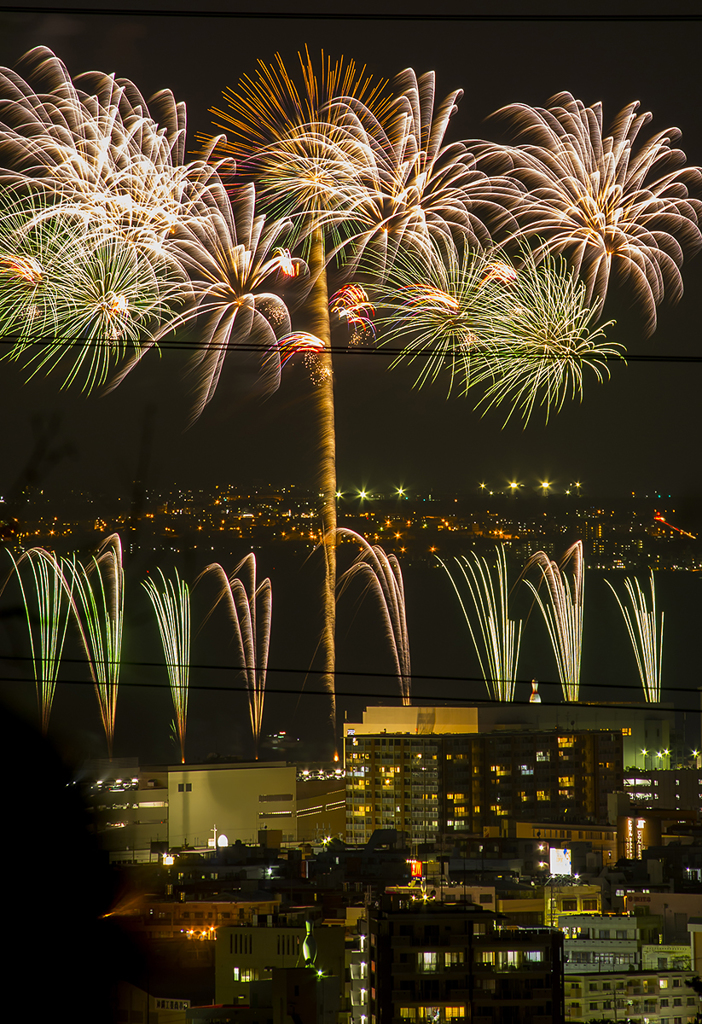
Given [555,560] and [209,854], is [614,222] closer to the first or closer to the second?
[555,560]

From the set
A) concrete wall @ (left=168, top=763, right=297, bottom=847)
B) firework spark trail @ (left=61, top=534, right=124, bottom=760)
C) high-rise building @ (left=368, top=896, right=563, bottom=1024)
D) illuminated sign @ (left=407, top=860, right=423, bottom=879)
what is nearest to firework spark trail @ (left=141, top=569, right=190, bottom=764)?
firework spark trail @ (left=61, top=534, right=124, bottom=760)

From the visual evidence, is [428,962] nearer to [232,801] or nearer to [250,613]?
[250,613]

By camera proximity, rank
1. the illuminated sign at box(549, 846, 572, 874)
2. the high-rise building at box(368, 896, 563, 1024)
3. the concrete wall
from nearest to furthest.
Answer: the high-rise building at box(368, 896, 563, 1024) → the illuminated sign at box(549, 846, 572, 874) → the concrete wall

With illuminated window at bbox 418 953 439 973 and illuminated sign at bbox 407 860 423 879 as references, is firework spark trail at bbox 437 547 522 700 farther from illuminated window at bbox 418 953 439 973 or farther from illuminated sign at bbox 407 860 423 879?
illuminated window at bbox 418 953 439 973

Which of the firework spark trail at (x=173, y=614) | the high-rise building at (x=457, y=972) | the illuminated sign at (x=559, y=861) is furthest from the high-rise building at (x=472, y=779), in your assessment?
the high-rise building at (x=457, y=972)

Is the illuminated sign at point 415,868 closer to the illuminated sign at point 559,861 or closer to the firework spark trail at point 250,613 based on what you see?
the illuminated sign at point 559,861

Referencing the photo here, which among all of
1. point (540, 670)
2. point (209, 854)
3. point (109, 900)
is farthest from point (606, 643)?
point (109, 900)

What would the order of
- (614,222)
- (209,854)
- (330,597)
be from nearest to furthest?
1. (614,222)
2. (330,597)
3. (209,854)
